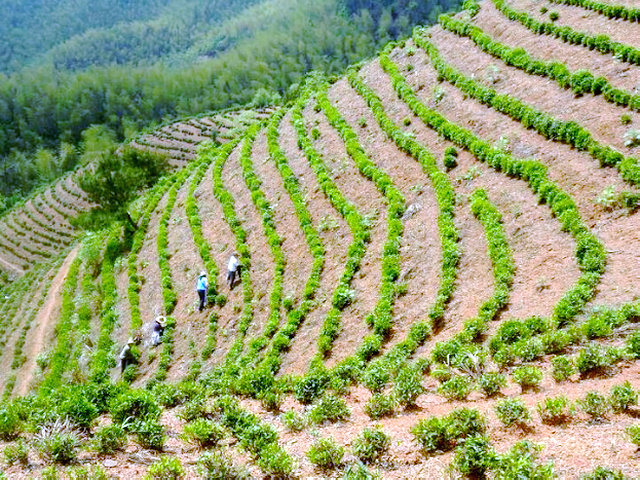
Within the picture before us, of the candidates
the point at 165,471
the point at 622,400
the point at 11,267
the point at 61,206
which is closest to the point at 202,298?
the point at 165,471

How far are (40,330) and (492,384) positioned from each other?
34125 mm

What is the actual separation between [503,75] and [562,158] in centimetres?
961

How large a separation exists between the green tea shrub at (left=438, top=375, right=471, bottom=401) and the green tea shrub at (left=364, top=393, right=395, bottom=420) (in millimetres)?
1164

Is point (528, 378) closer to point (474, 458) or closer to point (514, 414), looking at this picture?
point (514, 414)

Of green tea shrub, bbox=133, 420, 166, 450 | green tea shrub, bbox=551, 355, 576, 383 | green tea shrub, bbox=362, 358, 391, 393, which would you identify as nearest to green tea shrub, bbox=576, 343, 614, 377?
green tea shrub, bbox=551, 355, 576, 383

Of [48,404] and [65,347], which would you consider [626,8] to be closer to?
[48,404]

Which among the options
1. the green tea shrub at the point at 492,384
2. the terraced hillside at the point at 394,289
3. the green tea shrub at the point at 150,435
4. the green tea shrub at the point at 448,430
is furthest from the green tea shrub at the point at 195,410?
the green tea shrub at the point at 492,384

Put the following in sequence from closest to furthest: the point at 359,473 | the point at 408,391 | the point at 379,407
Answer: the point at 359,473, the point at 379,407, the point at 408,391

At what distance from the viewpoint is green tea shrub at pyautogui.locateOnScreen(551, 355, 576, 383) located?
10703 mm

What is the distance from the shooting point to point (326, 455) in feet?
29.7

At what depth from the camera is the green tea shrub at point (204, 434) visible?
10367mm

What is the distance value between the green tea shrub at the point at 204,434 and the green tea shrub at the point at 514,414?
522 cm

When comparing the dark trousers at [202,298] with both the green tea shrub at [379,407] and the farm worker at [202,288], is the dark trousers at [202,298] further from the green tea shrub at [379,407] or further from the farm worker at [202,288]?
the green tea shrub at [379,407]

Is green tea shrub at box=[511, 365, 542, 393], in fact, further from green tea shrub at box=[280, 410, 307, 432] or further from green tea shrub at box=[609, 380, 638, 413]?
green tea shrub at box=[280, 410, 307, 432]
